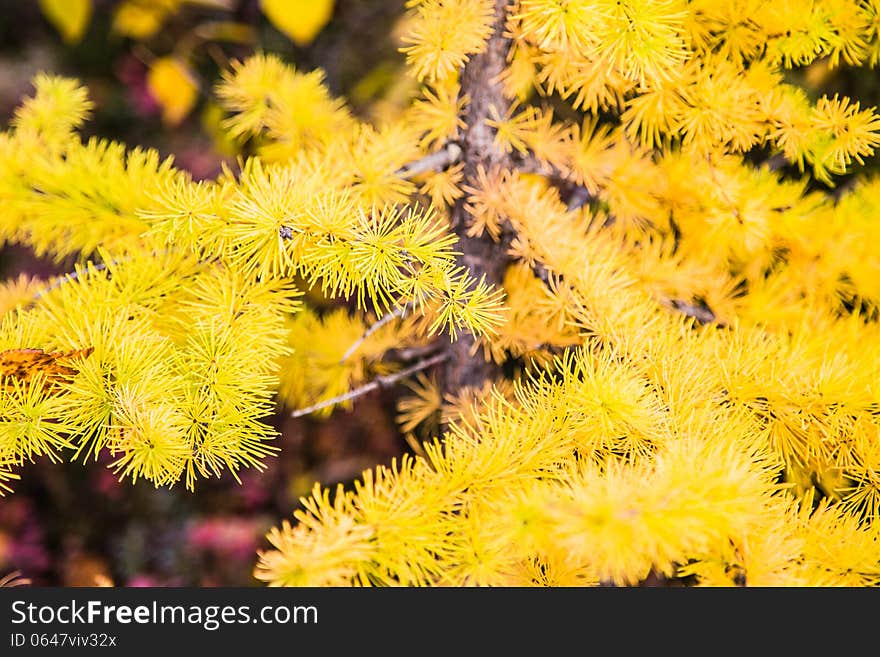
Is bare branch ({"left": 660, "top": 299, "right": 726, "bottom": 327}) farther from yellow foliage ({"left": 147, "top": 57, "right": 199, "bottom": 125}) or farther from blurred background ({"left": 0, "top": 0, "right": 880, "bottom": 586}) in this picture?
yellow foliage ({"left": 147, "top": 57, "right": 199, "bottom": 125})

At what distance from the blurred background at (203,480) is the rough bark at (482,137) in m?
0.36

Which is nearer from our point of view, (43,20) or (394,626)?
(394,626)

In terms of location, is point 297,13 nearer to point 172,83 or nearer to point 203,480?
point 172,83

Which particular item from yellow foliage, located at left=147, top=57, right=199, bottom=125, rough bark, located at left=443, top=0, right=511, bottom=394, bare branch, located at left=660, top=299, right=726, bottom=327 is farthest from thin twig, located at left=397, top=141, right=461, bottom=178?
yellow foliage, located at left=147, top=57, right=199, bottom=125

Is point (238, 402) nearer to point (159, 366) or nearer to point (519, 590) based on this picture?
point (159, 366)

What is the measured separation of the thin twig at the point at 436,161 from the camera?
449 mm

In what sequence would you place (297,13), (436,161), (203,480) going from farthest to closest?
(203,480) → (297,13) → (436,161)

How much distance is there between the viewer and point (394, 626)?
0.33 m

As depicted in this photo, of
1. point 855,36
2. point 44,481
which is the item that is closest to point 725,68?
point 855,36

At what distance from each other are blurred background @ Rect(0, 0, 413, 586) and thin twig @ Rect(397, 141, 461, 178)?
14.0 inches

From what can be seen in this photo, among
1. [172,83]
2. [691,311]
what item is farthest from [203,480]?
[691,311]

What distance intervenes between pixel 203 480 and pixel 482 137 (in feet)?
2.05

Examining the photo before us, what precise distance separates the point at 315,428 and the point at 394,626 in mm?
616

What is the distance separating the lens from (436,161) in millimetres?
456
